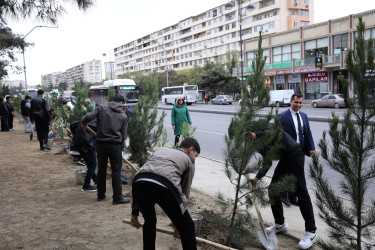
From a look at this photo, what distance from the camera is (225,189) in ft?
20.2

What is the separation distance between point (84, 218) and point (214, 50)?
257 ft

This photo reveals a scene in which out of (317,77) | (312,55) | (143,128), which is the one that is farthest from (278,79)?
(143,128)

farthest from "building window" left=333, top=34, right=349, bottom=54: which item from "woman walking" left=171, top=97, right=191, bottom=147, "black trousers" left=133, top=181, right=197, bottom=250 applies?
"black trousers" left=133, top=181, right=197, bottom=250

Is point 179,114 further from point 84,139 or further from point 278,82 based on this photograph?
point 278,82

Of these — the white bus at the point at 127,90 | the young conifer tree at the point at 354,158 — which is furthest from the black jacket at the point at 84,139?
the white bus at the point at 127,90

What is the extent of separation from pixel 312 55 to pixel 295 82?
3.48m

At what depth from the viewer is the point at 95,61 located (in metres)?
199

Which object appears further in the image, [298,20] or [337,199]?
[298,20]

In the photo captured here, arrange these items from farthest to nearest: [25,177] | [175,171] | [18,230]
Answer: [25,177]
[18,230]
[175,171]

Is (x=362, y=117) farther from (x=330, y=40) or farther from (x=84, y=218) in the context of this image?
(x=330, y=40)

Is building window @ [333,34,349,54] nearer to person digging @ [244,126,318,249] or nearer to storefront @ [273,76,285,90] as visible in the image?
storefront @ [273,76,285,90]

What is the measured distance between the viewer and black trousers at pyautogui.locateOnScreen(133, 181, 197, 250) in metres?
2.68

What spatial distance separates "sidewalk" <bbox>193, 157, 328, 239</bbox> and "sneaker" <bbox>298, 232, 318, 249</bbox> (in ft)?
0.59

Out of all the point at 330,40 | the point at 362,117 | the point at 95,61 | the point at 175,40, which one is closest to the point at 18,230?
the point at 362,117
